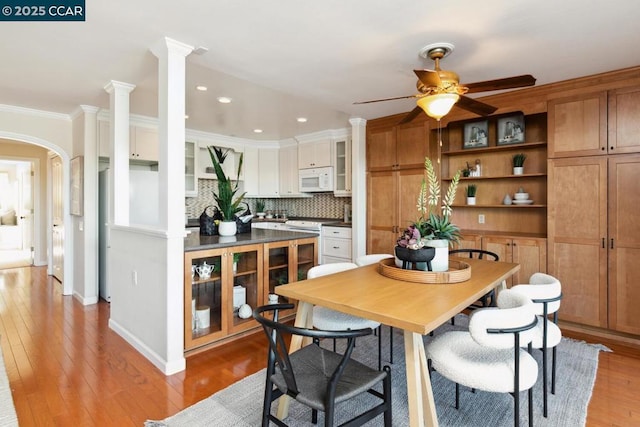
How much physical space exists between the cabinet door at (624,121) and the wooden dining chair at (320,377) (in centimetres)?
297

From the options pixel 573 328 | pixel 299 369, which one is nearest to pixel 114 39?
pixel 299 369

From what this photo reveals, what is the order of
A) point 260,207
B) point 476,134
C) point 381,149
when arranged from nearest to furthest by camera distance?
point 476,134
point 381,149
point 260,207

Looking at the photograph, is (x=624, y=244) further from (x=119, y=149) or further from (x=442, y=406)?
(x=119, y=149)

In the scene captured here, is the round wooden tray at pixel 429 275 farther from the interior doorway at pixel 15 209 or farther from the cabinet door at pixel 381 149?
the interior doorway at pixel 15 209

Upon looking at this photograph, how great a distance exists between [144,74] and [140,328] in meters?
2.15

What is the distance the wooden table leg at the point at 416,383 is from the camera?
143 cm

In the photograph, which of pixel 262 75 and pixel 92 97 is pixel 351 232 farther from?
pixel 92 97

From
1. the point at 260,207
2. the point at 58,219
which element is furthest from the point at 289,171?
the point at 58,219

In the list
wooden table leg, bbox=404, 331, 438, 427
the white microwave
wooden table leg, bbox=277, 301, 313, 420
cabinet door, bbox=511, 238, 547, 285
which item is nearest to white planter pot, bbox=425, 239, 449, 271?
wooden table leg, bbox=404, 331, 438, 427

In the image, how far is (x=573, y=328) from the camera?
3.26 metres

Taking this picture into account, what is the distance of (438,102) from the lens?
7.45 feet

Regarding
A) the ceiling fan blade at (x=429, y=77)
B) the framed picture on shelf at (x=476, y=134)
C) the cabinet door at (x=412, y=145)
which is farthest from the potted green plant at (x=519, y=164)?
the ceiling fan blade at (x=429, y=77)

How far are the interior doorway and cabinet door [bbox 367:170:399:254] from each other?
7561 mm

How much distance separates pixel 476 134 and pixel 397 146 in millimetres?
913
